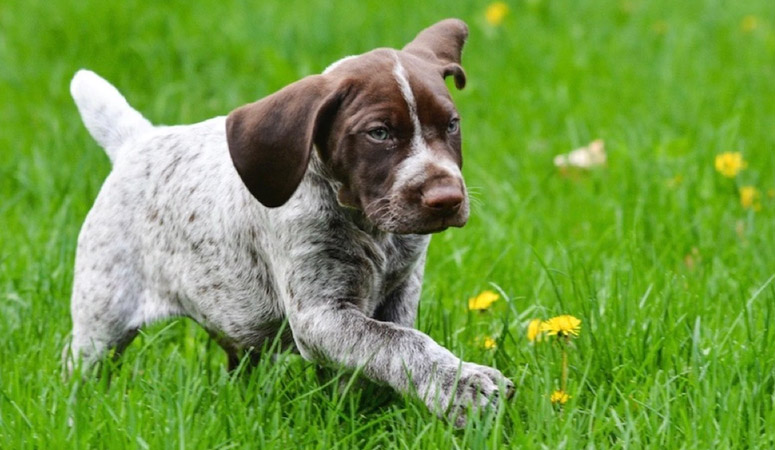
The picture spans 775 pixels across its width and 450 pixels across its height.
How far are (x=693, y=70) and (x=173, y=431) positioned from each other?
4938 millimetres

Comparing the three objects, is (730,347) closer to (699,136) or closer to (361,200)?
(361,200)

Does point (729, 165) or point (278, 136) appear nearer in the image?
point (278, 136)

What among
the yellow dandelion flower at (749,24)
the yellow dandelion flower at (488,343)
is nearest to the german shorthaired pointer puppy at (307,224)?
the yellow dandelion flower at (488,343)

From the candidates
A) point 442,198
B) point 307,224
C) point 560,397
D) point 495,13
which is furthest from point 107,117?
point 495,13

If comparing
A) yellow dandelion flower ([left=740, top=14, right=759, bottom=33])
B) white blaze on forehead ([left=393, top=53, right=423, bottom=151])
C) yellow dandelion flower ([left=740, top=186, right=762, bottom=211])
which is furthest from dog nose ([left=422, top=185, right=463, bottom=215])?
yellow dandelion flower ([left=740, top=14, right=759, bottom=33])

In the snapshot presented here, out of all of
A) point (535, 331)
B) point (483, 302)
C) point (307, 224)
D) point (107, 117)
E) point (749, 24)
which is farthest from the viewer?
point (749, 24)

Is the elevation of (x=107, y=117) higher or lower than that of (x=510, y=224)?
higher

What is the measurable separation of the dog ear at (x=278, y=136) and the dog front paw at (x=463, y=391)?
653 mm

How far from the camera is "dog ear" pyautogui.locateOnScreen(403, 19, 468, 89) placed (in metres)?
3.80

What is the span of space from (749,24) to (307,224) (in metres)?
5.52

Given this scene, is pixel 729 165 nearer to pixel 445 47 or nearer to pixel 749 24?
pixel 445 47

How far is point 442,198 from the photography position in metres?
3.29

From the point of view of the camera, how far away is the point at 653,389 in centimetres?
351

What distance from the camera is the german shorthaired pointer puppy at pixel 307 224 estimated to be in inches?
133
